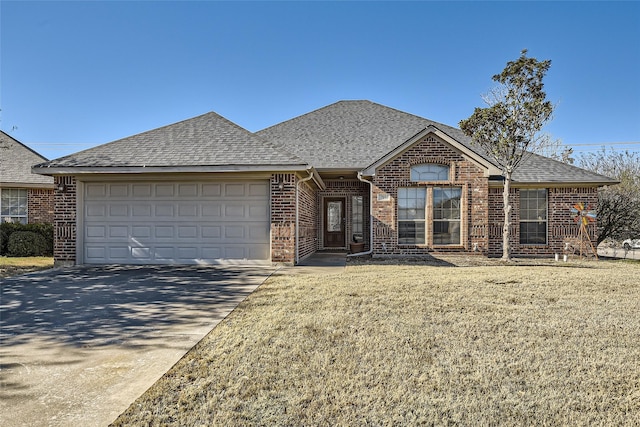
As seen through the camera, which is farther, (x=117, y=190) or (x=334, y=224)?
(x=334, y=224)

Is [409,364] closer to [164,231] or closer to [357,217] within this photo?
[164,231]

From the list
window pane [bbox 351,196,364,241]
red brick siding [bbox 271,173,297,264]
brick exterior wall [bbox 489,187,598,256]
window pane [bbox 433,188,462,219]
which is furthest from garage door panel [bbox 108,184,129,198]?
brick exterior wall [bbox 489,187,598,256]

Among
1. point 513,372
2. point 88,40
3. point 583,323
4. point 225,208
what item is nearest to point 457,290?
point 583,323

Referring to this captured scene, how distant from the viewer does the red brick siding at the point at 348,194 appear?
53.8ft

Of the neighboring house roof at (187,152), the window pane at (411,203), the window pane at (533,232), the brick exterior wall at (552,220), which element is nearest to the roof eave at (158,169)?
the neighboring house roof at (187,152)

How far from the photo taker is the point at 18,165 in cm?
1681

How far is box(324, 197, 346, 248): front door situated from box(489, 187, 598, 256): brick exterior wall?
5.89 meters

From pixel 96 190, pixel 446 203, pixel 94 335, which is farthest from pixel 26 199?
pixel 446 203

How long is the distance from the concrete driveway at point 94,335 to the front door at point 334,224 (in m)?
8.13

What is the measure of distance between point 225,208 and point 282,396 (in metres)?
8.79

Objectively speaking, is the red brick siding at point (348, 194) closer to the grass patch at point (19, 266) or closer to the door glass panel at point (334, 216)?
the door glass panel at point (334, 216)

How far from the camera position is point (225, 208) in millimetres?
11406

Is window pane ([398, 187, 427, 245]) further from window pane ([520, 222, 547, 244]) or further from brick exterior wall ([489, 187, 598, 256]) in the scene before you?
window pane ([520, 222, 547, 244])

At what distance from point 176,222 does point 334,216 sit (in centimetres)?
747
